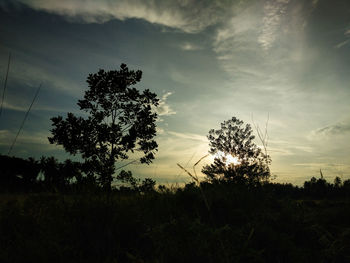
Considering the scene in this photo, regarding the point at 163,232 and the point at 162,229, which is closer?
the point at 163,232

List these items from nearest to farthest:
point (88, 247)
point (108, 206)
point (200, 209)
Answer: point (88, 247) < point (108, 206) < point (200, 209)

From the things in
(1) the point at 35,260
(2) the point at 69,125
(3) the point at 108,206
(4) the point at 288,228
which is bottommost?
(1) the point at 35,260

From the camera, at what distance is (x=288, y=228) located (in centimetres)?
305

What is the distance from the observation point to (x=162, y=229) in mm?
2479

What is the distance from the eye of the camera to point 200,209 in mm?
3625

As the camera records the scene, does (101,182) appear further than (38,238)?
Yes

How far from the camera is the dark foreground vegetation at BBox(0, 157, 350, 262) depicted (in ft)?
6.72

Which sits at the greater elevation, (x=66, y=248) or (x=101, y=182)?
(x=101, y=182)

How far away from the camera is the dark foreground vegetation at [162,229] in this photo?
2049mm

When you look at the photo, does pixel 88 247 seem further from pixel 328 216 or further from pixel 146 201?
pixel 328 216

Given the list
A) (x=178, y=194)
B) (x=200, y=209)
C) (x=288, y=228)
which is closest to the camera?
(x=288, y=228)

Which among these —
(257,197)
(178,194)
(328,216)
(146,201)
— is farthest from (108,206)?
(328,216)

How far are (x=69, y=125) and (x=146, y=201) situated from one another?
1782 centimetres

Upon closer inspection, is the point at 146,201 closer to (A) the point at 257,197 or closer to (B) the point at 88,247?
(B) the point at 88,247
